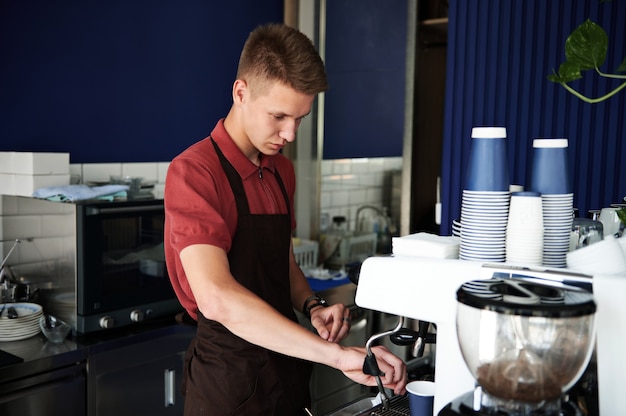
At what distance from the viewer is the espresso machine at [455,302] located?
3.98ft

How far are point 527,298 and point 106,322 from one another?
7.06 feet

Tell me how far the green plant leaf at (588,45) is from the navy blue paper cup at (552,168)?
1.21 feet

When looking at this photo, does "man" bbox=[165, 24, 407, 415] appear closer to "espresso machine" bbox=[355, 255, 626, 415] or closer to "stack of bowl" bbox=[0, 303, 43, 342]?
"espresso machine" bbox=[355, 255, 626, 415]

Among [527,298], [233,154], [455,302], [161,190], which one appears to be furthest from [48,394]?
[527,298]

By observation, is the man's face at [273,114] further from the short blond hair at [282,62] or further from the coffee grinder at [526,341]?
the coffee grinder at [526,341]

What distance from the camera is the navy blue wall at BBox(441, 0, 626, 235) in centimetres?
254

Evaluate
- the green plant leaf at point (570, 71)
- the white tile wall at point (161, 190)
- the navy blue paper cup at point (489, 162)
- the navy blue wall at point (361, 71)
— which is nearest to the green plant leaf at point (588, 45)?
the green plant leaf at point (570, 71)

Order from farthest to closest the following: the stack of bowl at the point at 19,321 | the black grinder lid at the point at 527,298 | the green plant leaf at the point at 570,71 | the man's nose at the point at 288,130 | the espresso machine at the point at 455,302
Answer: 1. the stack of bowl at the point at 19,321
2. the man's nose at the point at 288,130
3. the green plant leaf at the point at 570,71
4. the espresso machine at the point at 455,302
5. the black grinder lid at the point at 527,298

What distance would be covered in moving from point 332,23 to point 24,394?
2970mm

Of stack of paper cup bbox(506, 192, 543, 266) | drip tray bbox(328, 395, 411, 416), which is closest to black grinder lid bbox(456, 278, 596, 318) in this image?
stack of paper cup bbox(506, 192, 543, 266)

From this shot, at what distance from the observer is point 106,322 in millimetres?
2840

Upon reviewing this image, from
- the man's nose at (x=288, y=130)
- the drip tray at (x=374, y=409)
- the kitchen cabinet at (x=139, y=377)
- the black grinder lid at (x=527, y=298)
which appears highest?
the man's nose at (x=288, y=130)

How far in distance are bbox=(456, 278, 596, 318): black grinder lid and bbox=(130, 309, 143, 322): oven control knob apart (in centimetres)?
207

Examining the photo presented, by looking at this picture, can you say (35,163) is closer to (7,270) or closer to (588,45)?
(7,270)
